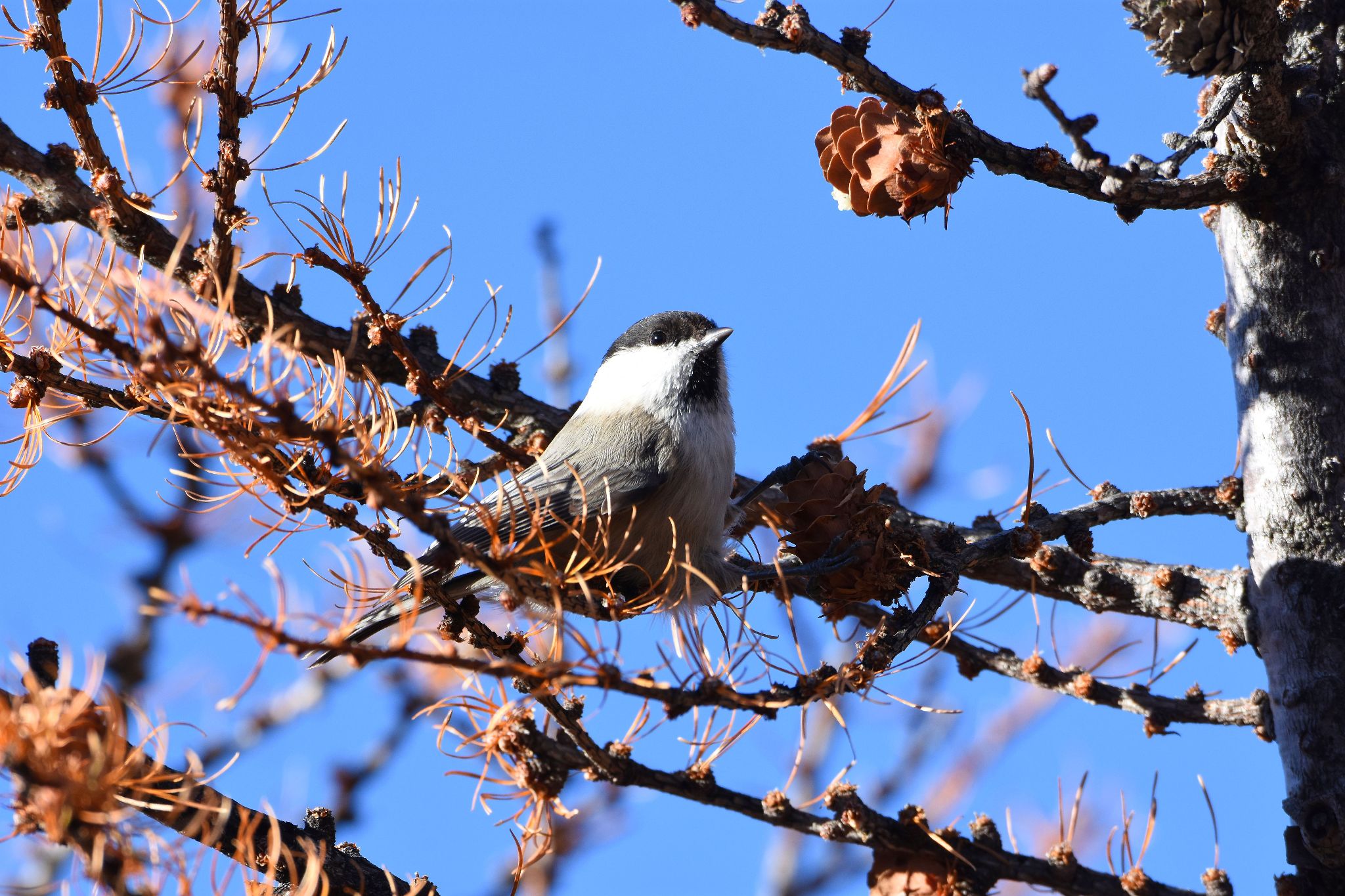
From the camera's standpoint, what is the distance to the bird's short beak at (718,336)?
371 cm

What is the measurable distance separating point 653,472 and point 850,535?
0.91 meters

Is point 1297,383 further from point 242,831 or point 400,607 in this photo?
point 242,831

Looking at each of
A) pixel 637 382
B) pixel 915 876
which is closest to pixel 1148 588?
pixel 915 876

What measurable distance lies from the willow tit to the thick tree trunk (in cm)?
143

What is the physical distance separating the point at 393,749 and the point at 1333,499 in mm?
3423

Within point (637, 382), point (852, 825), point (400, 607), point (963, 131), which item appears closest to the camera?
point (852, 825)

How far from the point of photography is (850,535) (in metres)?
2.65

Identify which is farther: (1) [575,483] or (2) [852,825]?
(1) [575,483]

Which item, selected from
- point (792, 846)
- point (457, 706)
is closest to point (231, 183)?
point (457, 706)

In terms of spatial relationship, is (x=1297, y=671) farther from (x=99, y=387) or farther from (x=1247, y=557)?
(x=99, y=387)

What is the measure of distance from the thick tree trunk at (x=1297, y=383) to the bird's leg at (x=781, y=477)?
3.79 feet

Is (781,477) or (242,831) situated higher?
(781,477)

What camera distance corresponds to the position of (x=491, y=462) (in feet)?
9.82

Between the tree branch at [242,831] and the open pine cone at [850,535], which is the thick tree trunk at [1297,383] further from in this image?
the tree branch at [242,831]
